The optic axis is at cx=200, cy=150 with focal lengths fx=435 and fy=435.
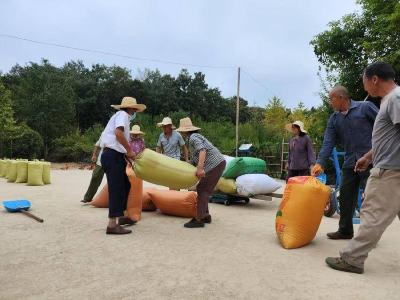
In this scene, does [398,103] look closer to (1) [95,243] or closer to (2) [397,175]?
(2) [397,175]

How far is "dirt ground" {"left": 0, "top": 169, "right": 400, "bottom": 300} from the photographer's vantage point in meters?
3.14

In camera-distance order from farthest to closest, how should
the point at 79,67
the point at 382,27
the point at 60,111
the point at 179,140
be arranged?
the point at 79,67
the point at 60,111
the point at 382,27
the point at 179,140

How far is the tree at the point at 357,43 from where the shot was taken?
39.2 feet

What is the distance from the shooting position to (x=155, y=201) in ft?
21.2

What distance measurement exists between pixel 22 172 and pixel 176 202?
6296 millimetres

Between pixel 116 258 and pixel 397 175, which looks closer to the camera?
pixel 397 175

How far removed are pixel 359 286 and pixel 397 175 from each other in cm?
91

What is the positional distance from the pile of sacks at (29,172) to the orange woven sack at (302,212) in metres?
7.67

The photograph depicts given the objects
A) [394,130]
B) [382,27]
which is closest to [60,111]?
[382,27]

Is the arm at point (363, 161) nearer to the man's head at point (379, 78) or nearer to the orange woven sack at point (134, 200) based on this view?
the man's head at point (379, 78)

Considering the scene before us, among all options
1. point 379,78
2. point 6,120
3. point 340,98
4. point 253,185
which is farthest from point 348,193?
point 6,120

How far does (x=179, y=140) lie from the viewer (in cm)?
704

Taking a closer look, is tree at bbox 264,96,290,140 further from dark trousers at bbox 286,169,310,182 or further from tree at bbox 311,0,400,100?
dark trousers at bbox 286,169,310,182

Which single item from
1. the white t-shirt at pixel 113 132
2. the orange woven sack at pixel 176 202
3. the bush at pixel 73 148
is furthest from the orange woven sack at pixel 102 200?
the bush at pixel 73 148
